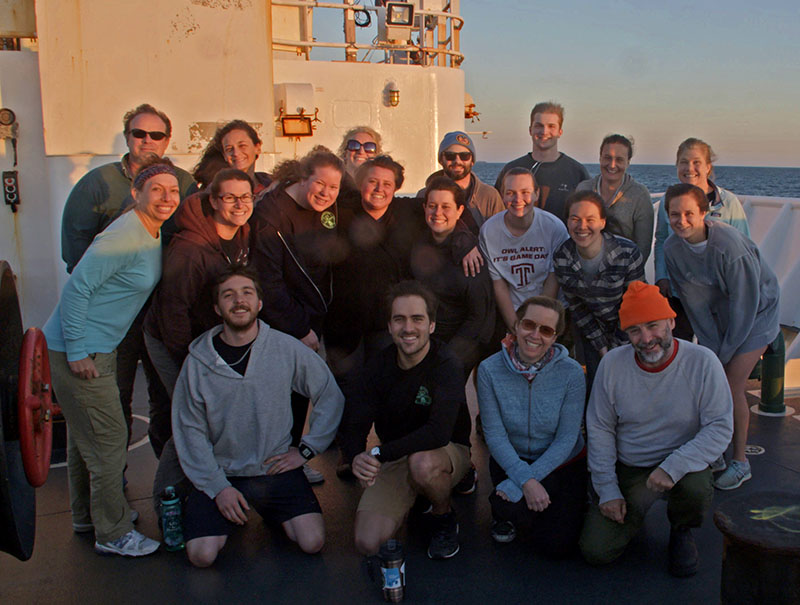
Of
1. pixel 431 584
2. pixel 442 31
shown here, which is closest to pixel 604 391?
pixel 431 584

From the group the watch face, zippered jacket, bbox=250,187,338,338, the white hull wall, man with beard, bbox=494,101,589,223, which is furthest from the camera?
the white hull wall

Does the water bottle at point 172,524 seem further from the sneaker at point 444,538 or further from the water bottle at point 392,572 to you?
the sneaker at point 444,538

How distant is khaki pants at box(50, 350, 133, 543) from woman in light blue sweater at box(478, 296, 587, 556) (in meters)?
1.85

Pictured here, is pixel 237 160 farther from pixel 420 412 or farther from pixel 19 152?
pixel 19 152

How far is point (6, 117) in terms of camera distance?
21.7 feet

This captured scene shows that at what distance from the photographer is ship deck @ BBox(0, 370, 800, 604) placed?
3.26 metres

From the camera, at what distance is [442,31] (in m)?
10.0

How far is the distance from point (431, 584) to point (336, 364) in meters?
1.62

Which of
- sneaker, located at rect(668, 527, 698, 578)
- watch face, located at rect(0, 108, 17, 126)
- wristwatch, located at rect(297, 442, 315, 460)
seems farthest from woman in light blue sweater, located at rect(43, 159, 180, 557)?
watch face, located at rect(0, 108, 17, 126)

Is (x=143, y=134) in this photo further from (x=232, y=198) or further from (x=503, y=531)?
(x=503, y=531)

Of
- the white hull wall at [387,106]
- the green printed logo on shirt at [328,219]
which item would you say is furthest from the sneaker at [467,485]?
the white hull wall at [387,106]

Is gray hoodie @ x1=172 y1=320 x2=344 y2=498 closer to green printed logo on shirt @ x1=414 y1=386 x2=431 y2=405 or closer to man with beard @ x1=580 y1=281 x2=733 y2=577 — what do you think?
green printed logo on shirt @ x1=414 y1=386 x2=431 y2=405

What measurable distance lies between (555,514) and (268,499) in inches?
57.2

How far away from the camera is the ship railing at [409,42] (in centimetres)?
900
